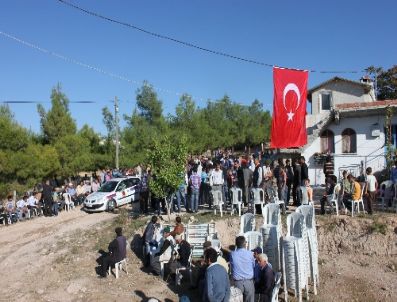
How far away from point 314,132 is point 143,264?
41.4ft

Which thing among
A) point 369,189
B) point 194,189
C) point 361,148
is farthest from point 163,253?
point 361,148

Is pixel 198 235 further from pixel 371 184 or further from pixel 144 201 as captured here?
pixel 371 184

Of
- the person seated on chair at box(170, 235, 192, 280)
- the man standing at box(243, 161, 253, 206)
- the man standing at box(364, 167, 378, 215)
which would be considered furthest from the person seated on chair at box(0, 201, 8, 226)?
the man standing at box(364, 167, 378, 215)

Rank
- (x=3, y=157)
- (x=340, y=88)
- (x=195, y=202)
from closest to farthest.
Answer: (x=195, y=202), (x=3, y=157), (x=340, y=88)

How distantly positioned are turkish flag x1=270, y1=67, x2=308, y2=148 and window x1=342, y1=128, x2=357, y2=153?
8047 millimetres

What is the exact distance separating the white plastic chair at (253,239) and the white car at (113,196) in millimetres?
9956

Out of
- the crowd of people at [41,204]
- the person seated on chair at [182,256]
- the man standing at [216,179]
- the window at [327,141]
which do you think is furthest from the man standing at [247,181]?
the crowd of people at [41,204]

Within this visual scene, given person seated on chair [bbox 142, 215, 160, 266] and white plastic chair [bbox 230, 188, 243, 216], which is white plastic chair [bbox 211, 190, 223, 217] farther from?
person seated on chair [bbox 142, 215, 160, 266]

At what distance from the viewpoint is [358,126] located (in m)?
21.6

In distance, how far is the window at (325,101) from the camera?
3434 centimetres

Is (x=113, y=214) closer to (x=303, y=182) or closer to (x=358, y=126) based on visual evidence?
(x=303, y=182)

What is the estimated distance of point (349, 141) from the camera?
21.9 m

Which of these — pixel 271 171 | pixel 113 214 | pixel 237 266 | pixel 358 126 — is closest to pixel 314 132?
pixel 358 126

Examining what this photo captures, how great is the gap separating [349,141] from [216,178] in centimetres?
907
